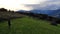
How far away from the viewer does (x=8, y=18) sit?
38.2m

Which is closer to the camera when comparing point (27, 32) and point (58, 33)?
point (27, 32)

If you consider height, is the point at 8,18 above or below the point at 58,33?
above

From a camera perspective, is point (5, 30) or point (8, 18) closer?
point (5, 30)

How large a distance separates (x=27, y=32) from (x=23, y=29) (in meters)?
2.13

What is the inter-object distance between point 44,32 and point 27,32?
13.1ft

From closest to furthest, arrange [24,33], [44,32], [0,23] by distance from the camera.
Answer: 1. [24,33]
2. [44,32]
3. [0,23]

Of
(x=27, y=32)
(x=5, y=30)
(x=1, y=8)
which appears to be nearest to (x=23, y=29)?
(x=27, y=32)

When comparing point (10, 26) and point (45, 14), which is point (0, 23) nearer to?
point (10, 26)

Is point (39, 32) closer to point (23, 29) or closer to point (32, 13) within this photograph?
point (23, 29)

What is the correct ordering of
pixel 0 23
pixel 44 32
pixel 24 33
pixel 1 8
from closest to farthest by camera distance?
pixel 24 33 < pixel 44 32 < pixel 0 23 < pixel 1 8

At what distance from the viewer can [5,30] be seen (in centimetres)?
3122

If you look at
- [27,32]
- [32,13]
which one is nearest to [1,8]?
[32,13]

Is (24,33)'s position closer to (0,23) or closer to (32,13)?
(0,23)

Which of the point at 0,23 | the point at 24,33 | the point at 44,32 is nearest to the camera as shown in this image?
the point at 24,33
